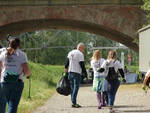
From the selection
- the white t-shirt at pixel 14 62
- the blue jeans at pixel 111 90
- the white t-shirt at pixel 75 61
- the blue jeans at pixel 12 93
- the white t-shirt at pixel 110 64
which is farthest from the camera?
the white t-shirt at pixel 75 61

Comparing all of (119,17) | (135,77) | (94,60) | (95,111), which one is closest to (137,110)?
(95,111)

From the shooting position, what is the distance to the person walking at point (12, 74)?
607 cm

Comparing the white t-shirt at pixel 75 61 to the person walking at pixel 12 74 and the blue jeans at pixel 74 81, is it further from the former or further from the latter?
the person walking at pixel 12 74

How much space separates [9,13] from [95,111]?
13.7 m

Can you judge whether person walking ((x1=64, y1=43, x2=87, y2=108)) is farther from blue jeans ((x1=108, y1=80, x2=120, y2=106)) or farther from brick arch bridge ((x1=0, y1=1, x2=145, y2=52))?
brick arch bridge ((x1=0, y1=1, x2=145, y2=52))

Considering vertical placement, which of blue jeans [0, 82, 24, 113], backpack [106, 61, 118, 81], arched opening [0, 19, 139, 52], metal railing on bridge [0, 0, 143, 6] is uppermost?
metal railing on bridge [0, 0, 143, 6]

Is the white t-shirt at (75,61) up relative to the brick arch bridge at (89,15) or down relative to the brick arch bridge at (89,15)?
down

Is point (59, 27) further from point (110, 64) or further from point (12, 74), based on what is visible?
point (12, 74)

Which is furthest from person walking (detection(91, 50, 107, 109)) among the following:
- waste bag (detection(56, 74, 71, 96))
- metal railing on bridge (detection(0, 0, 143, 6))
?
metal railing on bridge (detection(0, 0, 143, 6))

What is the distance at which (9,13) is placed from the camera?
21.9 m

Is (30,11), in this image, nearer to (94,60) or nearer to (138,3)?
(138,3)

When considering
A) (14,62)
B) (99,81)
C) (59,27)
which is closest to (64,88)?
(99,81)

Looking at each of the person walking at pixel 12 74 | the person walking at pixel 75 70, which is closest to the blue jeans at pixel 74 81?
the person walking at pixel 75 70

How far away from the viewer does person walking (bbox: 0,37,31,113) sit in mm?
6066
